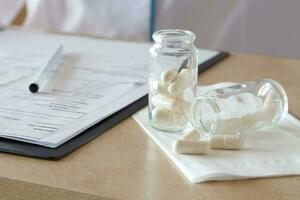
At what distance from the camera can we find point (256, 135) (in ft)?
2.38

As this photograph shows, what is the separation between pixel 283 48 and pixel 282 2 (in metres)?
0.13

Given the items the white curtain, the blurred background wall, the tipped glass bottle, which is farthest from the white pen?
the white curtain

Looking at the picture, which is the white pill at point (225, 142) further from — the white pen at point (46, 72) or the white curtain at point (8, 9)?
the white curtain at point (8, 9)

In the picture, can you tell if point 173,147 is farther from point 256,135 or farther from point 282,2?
point 282,2

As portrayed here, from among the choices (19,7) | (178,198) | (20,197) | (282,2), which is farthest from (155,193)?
(19,7)

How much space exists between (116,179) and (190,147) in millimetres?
103

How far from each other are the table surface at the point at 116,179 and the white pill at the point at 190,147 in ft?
0.06

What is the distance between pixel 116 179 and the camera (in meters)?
0.60

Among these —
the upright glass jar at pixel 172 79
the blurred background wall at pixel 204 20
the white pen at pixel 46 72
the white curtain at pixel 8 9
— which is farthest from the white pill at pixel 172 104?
the white curtain at pixel 8 9

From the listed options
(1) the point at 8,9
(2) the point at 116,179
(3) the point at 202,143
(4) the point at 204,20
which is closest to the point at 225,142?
(3) the point at 202,143

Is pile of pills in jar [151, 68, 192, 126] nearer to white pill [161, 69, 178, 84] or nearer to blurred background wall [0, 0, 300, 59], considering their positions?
white pill [161, 69, 178, 84]

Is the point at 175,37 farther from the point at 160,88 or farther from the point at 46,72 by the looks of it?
the point at 46,72

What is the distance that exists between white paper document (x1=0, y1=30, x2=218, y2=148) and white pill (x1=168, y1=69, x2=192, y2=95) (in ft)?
0.34

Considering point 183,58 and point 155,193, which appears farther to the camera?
point 183,58
